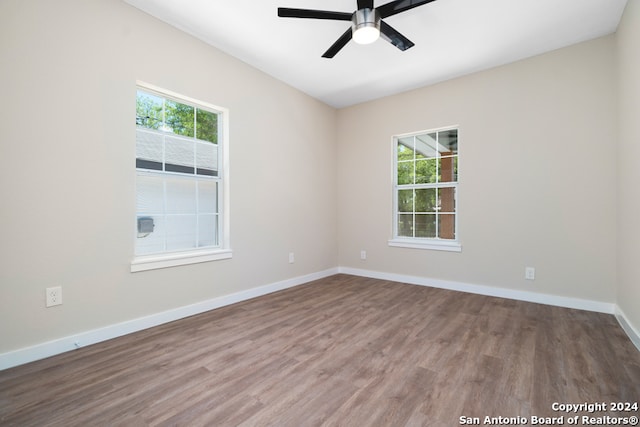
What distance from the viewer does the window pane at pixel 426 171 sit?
4039 millimetres

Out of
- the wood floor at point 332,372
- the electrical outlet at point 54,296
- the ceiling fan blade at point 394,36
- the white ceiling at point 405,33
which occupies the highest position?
the white ceiling at point 405,33

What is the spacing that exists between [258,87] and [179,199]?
1681mm

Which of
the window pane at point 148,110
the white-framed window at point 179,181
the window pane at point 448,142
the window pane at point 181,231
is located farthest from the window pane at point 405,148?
the window pane at point 148,110

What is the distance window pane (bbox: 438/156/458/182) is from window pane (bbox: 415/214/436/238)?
533mm

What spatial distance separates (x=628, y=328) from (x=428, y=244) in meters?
1.98

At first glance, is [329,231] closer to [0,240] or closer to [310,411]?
[310,411]

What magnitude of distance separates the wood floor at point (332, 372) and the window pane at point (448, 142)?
209cm

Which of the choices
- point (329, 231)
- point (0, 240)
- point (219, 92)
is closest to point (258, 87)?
point (219, 92)

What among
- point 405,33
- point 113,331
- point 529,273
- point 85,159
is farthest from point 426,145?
point 113,331

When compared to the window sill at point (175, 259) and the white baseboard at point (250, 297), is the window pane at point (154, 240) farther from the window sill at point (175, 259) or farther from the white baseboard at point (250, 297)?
the white baseboard at point (250, 297)

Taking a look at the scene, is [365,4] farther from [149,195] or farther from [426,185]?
[426,185]

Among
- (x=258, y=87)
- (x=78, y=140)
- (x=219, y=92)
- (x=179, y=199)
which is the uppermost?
(x=258, y=87)

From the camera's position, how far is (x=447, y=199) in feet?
12.8

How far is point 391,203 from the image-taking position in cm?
435
